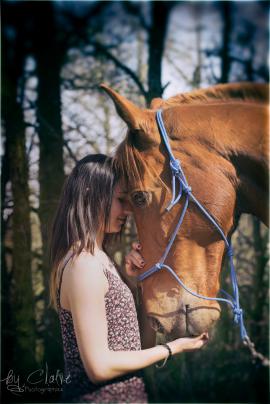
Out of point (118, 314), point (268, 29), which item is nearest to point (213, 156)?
point (118, 314)

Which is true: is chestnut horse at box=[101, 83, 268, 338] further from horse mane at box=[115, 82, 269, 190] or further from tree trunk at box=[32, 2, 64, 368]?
tree trunk at box=[32, 2, 64, 368]

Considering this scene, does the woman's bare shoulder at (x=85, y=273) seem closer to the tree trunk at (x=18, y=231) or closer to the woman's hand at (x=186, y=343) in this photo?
the woman's hand at (x=186, y=343)

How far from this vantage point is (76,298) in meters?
1.24

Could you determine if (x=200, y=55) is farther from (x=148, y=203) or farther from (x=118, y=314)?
(x=118, y=314)

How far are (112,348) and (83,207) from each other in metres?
→ 0.48

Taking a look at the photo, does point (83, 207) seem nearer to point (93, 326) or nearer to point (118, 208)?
point (118, 208)

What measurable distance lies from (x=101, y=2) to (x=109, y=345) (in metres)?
1.78

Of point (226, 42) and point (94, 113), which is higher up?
point (226, 42)

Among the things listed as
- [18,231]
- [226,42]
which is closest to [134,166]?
[226,42]

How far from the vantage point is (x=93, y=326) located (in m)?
1.23

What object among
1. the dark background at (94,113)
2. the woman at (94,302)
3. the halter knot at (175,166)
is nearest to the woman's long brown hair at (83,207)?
the woman at (94,302)

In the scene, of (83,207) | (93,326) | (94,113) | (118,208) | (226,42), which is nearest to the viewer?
(93,326)

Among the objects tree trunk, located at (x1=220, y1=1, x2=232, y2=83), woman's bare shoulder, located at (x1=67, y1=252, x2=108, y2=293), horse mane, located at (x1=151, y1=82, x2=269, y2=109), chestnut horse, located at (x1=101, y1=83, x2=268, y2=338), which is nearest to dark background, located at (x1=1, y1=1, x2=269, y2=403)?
tree trunk, located at (x1=220, y1=1, x2=232, y2=83)

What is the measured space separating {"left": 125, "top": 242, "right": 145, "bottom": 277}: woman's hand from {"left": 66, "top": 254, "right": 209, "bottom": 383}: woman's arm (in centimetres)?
29
